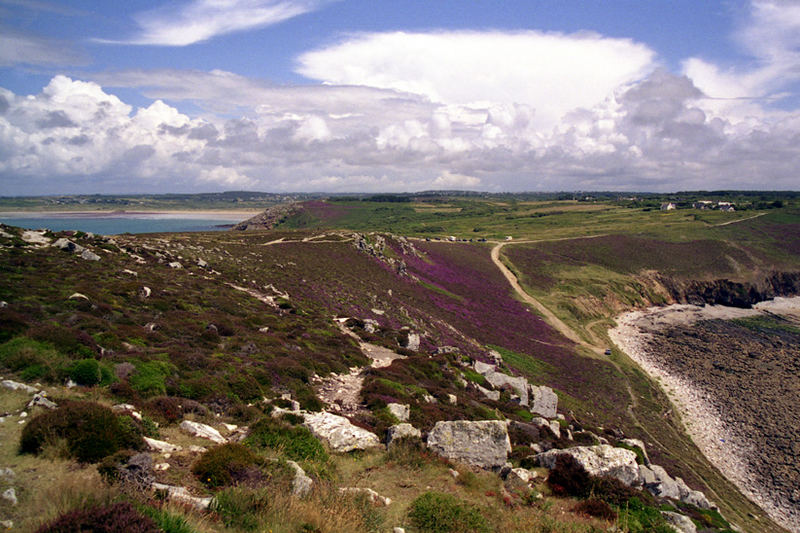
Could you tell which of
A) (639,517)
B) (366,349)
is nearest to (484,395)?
(366,349)

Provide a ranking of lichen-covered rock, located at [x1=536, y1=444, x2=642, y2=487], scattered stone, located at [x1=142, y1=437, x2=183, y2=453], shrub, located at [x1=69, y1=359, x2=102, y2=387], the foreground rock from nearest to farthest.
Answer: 1. scattered stone, located at [x1=142, y1=437, x2=183, y2=453]
2. the foreground rock
3. shrub, located at [x1=69, y1=359, x2=102, y2=387]
4. lichen-covered rock, located at [x1=536, y1=444, x2=642, y2=487]

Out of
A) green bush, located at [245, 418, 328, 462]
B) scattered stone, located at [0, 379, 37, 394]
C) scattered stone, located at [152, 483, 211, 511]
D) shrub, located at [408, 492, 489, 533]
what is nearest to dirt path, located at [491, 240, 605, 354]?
shrub, located at [408, 492, 489, 533]

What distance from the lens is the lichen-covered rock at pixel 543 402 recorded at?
28734 mm

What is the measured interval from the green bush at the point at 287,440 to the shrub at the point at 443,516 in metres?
3.50

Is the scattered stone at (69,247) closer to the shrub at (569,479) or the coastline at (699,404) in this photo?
the shrub at (569,479)

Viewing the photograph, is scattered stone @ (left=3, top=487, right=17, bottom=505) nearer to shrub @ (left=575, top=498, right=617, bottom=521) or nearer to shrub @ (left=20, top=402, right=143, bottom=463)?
shrub @ (left=20, top=402, right=143, bottom=463)

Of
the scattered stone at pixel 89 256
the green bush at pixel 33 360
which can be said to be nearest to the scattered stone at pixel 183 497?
the green bush at pixel 33 360

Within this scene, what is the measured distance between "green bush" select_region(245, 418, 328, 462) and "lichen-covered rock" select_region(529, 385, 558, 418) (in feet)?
67.4

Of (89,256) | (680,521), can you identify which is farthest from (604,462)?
(89,256)

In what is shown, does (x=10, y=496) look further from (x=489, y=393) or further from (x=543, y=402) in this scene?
(x=543, y=402)

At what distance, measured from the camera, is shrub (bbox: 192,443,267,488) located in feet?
28.8

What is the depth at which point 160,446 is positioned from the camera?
390 inches

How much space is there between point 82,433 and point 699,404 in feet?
185

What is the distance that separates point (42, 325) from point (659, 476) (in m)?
28.9
